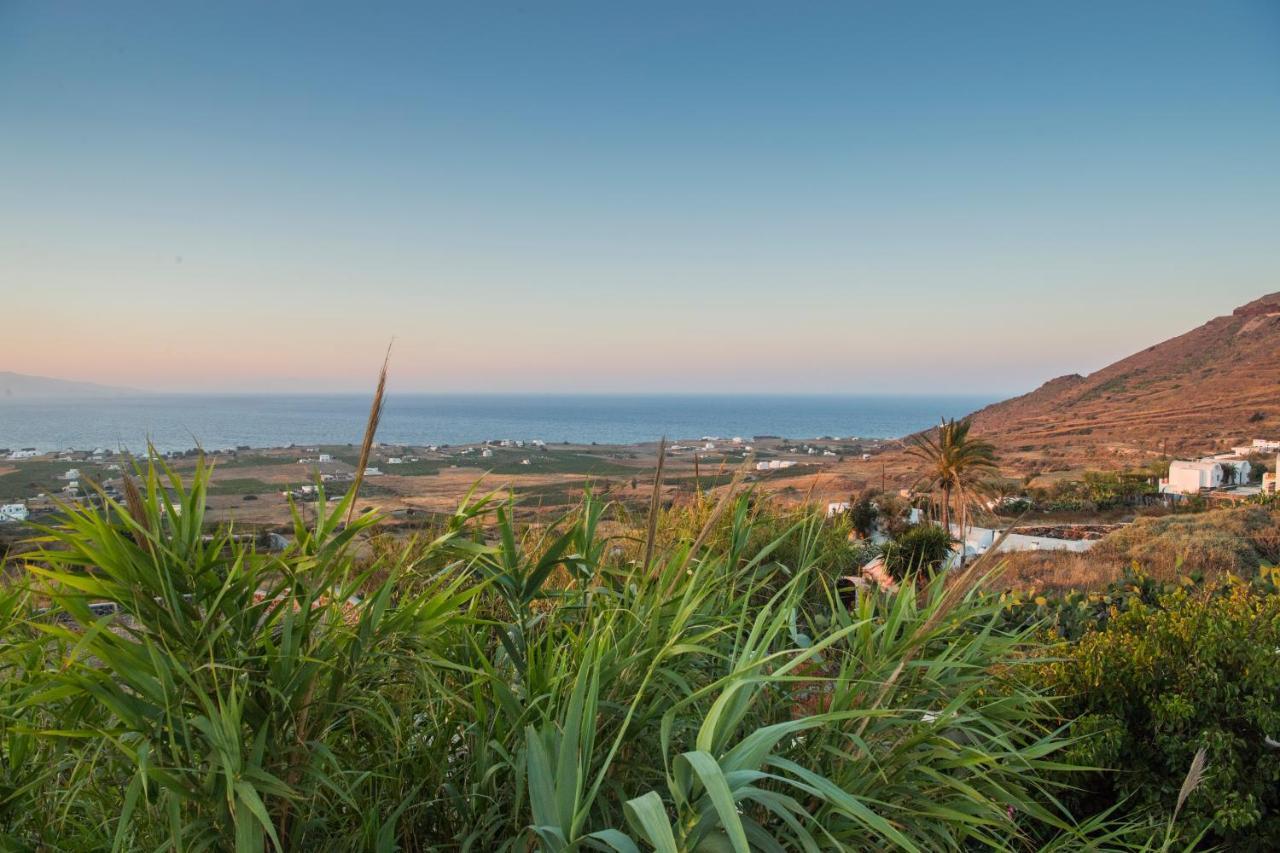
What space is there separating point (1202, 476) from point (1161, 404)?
32.5m

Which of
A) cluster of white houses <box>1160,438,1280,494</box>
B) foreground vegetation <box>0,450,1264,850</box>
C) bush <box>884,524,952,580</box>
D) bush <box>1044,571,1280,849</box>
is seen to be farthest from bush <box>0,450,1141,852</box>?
cluster of white houses <box>1160,438,1280,494</box>

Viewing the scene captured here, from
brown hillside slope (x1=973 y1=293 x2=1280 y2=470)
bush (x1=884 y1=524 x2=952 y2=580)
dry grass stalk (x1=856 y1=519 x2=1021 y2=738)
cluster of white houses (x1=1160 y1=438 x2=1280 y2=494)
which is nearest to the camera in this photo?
dry grass stalk (x1=856 y1=519 x2=1021 y2=738)

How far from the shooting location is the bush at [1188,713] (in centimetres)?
295

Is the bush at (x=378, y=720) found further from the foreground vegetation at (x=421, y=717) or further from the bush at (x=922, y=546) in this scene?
the bush at (x=922, y=546)

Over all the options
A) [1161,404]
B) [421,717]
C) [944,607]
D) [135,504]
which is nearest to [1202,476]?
[944,607]

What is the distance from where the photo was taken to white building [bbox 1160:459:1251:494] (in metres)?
24.3

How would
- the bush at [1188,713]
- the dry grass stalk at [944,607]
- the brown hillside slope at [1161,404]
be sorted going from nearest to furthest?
the dry grass stalk at [944,607] < the bush at [1188,713] < the brown hillside slope at [1161,404]

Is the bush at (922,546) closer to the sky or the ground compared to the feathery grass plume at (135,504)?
closer to the ground

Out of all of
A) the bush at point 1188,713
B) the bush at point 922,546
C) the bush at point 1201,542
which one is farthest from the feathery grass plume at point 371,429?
the bush at point 1201,542

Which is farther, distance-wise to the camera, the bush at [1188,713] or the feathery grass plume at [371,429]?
the bush at [1188,713]

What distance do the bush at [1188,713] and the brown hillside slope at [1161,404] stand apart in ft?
116

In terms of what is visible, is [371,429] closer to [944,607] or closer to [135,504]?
[135,504]

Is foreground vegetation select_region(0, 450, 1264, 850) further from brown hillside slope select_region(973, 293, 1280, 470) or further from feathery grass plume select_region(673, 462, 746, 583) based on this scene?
brown hillside slope select_region(973, 293, 1280, 470)

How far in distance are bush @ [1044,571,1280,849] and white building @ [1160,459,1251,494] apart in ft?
85.7
